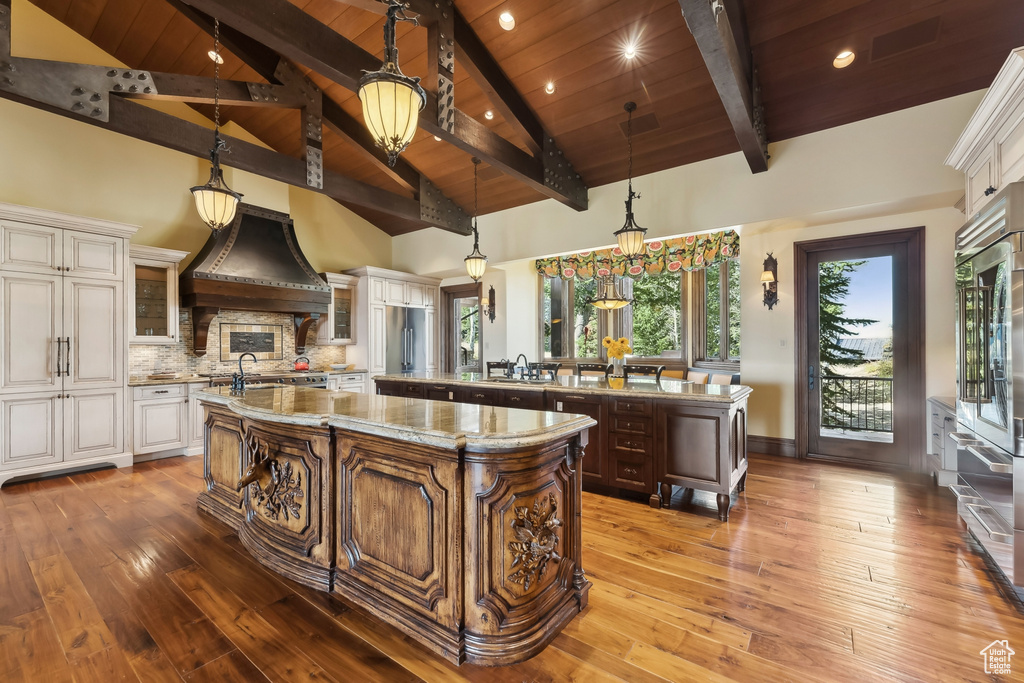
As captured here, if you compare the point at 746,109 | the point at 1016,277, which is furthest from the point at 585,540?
the point at 746,109

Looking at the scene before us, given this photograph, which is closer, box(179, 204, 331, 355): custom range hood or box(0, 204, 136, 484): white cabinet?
box(0, 204, 136, 484): white cabinet

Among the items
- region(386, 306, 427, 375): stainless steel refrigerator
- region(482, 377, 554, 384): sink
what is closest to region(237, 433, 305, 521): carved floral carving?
region(482, 377, 554, 384): sink

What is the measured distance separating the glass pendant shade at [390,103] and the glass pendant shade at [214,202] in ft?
5.32

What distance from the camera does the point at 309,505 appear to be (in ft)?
7.72

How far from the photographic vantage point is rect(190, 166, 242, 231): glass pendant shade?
9.57ft

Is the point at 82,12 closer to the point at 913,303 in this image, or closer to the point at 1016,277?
the point at 1016,277

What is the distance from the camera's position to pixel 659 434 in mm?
3439

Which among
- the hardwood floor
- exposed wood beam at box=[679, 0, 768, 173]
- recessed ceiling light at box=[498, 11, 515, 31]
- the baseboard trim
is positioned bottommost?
the hardwood floor

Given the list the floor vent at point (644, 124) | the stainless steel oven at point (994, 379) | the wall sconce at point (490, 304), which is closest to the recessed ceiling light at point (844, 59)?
the floor vent at point (644, 124)

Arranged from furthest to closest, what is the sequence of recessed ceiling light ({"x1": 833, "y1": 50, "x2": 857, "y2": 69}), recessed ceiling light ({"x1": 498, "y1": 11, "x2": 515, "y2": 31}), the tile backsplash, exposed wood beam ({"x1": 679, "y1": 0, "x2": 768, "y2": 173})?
the tile backsplash < recessed ceiling light ({"x1": 498, "y1": 11, "x2": 515, "y2": 31}) < recessed ceiling light ({"x1": 833, "y1": 50, "x2": 857, "y2": 69}) < exposed wood beam ({"x1": 679, "y1": 0, "x2": 768, "y2": 173})

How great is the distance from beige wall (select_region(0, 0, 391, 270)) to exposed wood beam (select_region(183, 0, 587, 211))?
368 centimetres

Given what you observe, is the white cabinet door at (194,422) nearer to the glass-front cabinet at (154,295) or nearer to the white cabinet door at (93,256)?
the glass-front cabinet at (154,295)

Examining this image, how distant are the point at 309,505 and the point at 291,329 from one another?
5083 millimetres

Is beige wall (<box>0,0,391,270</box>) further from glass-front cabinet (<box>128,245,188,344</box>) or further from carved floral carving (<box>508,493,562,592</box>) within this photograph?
carved floral carving (<box>508,493,562,592</box>)
